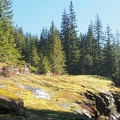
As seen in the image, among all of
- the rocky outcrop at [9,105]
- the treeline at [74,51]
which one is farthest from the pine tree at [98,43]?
the rocky outcrop at [9,105]

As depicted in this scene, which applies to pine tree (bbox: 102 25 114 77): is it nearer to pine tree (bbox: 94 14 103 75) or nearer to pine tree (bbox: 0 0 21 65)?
pine tree (bbox: 94 14 103 75)

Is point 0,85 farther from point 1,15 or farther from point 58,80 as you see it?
point 1,15

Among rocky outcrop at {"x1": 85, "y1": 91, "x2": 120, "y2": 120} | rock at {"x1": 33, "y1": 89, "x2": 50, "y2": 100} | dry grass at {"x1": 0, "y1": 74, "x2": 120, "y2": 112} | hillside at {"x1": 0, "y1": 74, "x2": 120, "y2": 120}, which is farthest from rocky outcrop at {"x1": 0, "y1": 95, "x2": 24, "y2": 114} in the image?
rocky outcrop at {"x1": 85, "y1": 91, "x2": 120, "y2": 120}

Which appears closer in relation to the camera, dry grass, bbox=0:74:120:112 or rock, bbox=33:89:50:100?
dry grass, bbox=0:74:120:112

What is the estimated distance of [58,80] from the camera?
1706 inches

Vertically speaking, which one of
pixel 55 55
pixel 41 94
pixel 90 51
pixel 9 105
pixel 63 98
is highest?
pixel 90 51

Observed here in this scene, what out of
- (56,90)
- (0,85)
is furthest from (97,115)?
(0,85)

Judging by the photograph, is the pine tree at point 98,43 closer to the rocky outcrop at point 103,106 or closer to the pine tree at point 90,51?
the pine tree at point 90,51

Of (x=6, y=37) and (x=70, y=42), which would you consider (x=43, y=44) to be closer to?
(x=70, y=42)

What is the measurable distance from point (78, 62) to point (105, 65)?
26.7 feet

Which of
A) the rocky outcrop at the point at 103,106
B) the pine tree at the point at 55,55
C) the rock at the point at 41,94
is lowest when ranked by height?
the rocky outcrop at the point at 103,106

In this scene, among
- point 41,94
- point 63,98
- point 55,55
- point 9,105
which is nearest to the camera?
point 9,105

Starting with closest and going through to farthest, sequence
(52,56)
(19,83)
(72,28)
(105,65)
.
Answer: (19,83) < (52,56) < (105,65) < (72,28)

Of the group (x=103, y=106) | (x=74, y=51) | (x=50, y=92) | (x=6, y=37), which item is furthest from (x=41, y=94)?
(x=74, y=51)
